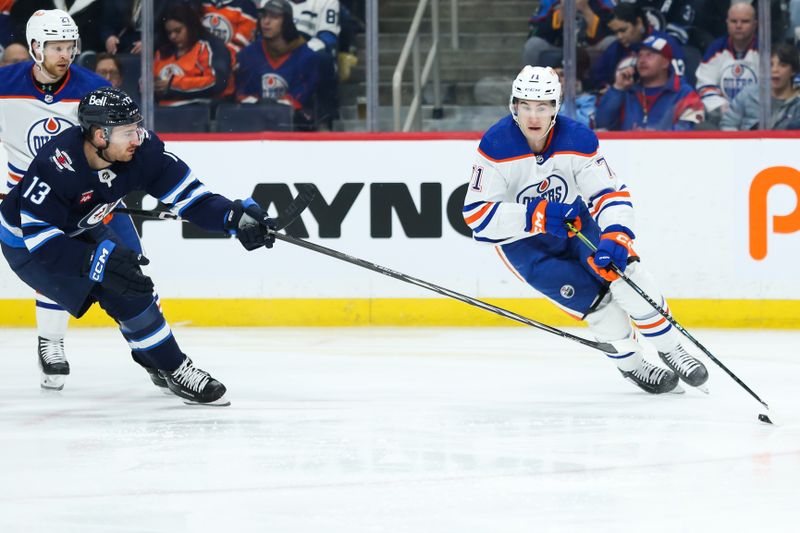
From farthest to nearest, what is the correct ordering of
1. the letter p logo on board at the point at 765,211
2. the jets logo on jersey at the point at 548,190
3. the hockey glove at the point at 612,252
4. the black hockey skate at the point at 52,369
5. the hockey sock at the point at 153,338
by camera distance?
1. the letter p logo on board at the point at 765,211
2. the black hockey skate at the point at 52,369
3. the jets logo on jersey at the point at 548,190
4. the hockey sock at the point at 153,338
5. the hockey glove at the point at 612,252

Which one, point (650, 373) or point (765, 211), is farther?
point (765, 211)

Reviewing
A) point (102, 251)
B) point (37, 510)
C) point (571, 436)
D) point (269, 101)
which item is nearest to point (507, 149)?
point (571, 436)

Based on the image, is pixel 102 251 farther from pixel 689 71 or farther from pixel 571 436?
pixel 689 71

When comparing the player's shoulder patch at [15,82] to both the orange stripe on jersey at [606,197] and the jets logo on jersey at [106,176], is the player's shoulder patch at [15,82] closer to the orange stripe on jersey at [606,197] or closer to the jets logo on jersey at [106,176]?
the jets logo on jersey at [106,176]

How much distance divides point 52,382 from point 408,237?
214 cm

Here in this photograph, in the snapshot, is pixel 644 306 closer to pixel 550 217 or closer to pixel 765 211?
pixel 550 217

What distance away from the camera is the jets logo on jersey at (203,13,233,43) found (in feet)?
20.3

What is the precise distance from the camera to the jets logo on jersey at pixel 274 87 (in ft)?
20.3

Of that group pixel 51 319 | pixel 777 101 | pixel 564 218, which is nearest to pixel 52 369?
pixel 51 319

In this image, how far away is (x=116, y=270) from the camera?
3.71m

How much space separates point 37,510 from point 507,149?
191 cm

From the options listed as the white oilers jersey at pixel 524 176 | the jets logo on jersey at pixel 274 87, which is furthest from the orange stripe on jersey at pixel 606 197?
the jets logo on jersey at pixel 274 87

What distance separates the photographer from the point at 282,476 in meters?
3.06

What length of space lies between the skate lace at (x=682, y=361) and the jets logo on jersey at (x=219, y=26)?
289 cm
